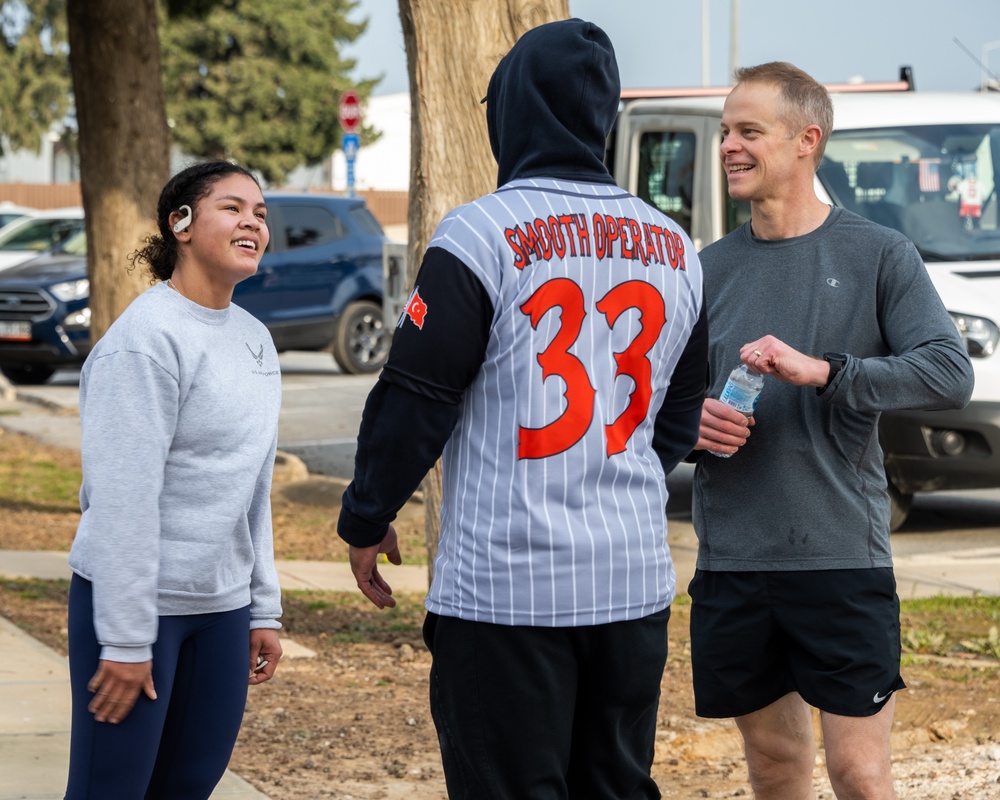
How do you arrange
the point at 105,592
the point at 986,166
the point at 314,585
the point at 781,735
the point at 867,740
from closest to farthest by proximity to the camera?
the point at 105,592 < the point at 867,740 < the point at 781,735 < the point at 314,585 < the point at 986,166

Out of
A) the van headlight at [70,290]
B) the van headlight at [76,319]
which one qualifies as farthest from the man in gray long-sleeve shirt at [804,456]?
the van headlight at [70,290]

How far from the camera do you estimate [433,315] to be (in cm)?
246

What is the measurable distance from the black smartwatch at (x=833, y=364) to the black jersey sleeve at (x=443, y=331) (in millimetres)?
924

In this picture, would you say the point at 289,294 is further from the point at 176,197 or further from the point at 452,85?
the point at 176,197

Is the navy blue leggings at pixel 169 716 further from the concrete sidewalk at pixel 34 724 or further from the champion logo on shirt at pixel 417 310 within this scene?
the concrete sidewalk at pixel 34 724

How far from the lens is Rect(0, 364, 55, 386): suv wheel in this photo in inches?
683

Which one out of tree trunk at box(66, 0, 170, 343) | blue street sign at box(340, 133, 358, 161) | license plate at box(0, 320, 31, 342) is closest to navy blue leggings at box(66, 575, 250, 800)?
tree trunk at box(66, 0, 170, 343)

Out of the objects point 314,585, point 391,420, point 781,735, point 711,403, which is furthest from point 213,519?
point 314,585

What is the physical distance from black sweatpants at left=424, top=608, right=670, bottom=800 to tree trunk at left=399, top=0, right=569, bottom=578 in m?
2.98

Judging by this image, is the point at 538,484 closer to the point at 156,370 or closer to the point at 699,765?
the point at 156,370

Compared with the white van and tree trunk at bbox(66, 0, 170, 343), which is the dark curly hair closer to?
the white van

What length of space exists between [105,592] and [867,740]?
5.26 ft

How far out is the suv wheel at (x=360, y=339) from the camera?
17.1 metres

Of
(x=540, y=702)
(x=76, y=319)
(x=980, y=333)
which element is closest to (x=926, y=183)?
(x=980, y=333)
